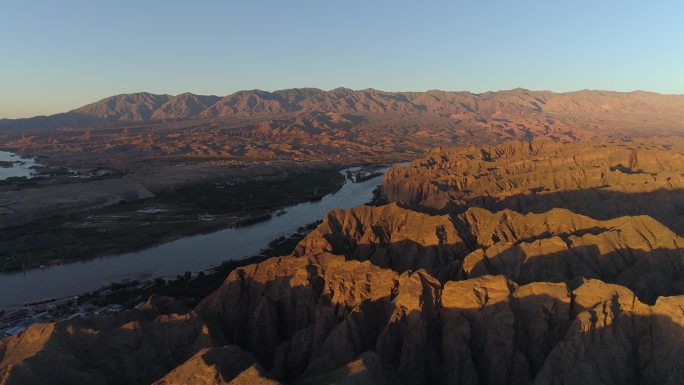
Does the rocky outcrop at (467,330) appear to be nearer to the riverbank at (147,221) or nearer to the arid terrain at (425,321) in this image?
the arid terrain at (425,321)

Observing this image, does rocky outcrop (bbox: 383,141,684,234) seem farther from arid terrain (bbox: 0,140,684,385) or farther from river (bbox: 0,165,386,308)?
river (bbox: 0,165,386,308)

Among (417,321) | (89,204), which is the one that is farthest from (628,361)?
(89,204)

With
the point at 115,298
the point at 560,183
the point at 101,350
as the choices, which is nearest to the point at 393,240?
the point at 115,298

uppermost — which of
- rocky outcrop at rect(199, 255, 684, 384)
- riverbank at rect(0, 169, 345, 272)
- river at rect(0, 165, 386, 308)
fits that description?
rocky outcrop at rect(199, 255, 684, 384)

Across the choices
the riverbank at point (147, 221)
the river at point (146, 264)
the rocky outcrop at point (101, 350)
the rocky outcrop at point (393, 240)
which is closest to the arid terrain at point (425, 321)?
the rocky outcrop at point (101, 350)

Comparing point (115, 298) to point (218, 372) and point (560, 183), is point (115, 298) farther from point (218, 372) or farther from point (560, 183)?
point (560, 183)

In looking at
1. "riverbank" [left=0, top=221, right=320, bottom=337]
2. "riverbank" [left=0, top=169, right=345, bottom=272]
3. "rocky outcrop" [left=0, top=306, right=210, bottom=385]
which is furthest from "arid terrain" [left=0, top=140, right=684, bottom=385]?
"riverbank" [left=0, top=169, right=345, bottom=272]

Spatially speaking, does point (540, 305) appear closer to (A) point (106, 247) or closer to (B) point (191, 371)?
(B) point (191, 371)
